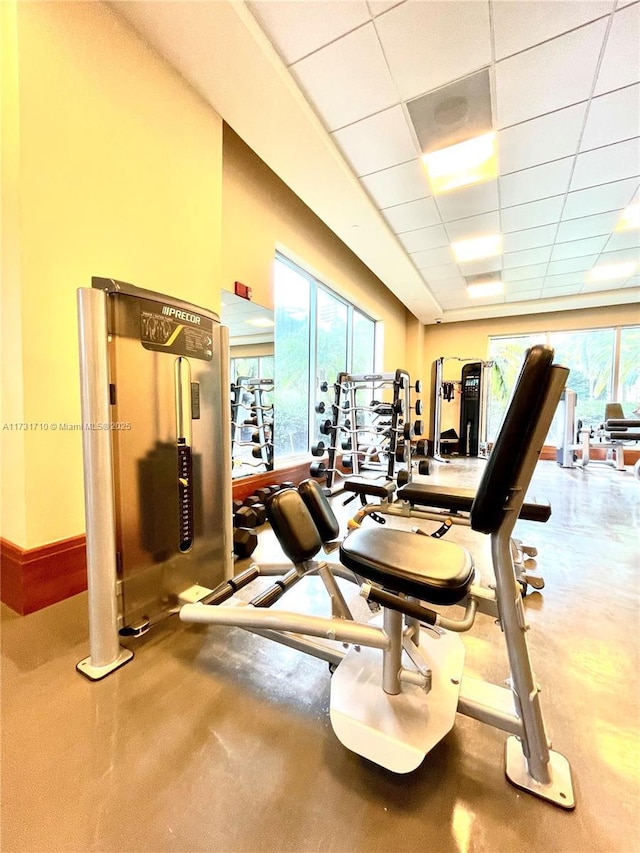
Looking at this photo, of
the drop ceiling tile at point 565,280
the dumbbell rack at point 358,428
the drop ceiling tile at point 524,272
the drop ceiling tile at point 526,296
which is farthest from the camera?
the drop ceiling tile at point 526,296

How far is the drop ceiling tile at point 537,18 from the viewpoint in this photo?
179 centimetres

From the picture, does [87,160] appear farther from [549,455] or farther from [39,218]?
[549,455]

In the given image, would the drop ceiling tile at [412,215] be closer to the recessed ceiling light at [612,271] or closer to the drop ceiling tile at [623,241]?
the drop ceiling tile at [623,241]

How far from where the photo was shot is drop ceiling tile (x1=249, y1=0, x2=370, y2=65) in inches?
71.1

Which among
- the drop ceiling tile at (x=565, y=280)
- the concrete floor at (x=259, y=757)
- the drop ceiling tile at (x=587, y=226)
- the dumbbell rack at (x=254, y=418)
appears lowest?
the concrete floor at (x=259, y=757)

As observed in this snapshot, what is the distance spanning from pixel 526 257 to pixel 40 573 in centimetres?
614

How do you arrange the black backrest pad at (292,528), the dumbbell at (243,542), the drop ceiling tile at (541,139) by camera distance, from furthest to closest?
the drop ceiling tile at (541,139) < the dumbbell at (243,542) < the black backrest pad at (292,528)

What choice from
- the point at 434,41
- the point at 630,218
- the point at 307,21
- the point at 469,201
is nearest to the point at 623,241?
the point at 630,218

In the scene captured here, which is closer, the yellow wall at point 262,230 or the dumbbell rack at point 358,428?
the yellow wall at point 262,230

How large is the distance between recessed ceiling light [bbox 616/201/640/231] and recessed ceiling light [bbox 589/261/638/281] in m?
1.20

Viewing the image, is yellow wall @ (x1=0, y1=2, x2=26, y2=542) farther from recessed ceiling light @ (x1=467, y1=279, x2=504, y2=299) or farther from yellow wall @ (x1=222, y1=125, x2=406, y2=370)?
recessed ceiling light @ (x1=467, y1=279, x2=504, y2=299)

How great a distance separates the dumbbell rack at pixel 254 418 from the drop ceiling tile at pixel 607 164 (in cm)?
335

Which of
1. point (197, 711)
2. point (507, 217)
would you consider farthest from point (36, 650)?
point (507, 217)

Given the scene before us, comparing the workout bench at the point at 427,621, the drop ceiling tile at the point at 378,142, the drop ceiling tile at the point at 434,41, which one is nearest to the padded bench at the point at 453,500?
the workout bench at the point at 427,621
